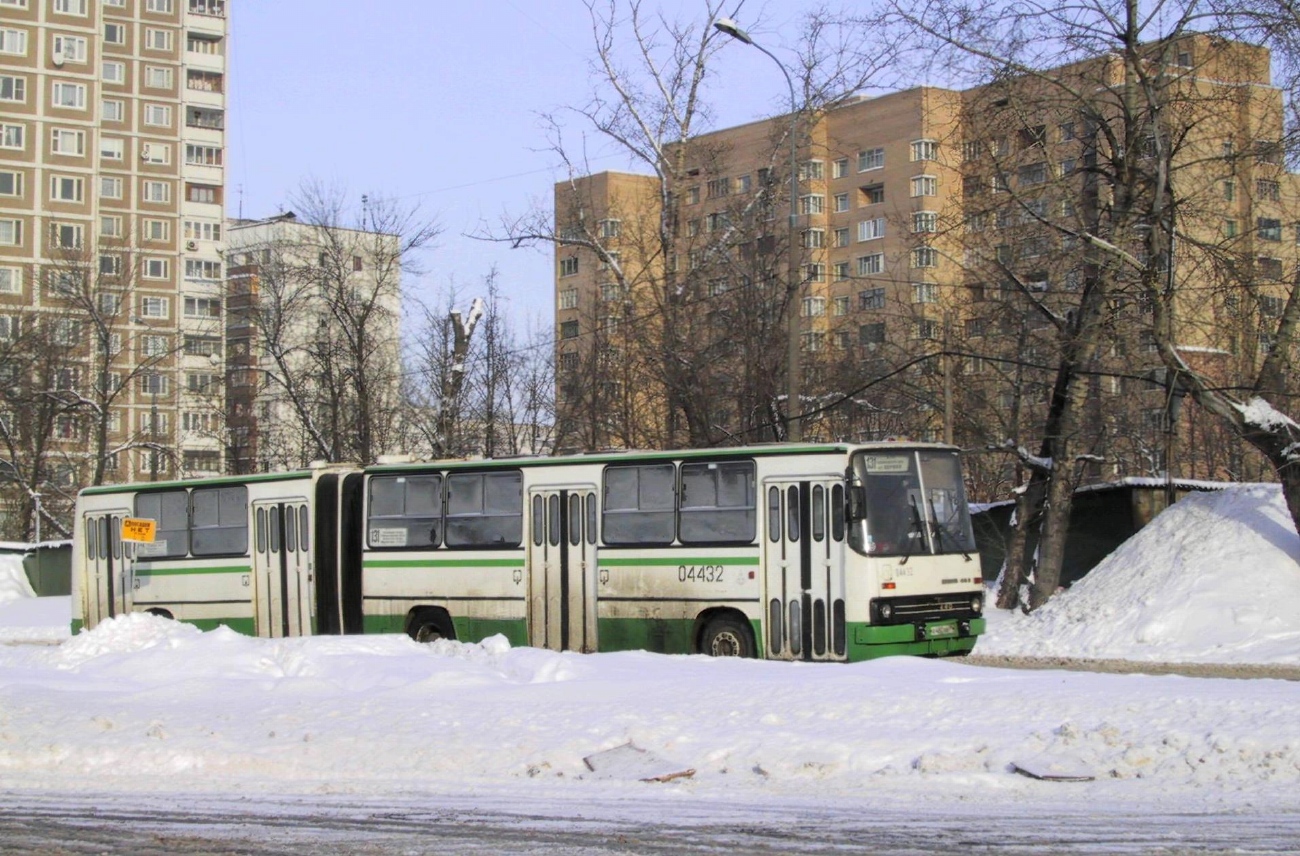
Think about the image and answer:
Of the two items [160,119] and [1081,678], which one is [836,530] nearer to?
[1081,678]

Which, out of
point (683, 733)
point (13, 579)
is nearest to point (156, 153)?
point (13, 579)

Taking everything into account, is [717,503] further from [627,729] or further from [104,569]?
[104,569]

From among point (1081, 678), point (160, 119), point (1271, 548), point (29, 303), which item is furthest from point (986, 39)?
point (160, 119)

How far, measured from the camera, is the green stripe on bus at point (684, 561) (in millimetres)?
18719

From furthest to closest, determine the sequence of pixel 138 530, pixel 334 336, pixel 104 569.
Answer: pixel 334 336 < pixel 104 569 < pixel 138 530

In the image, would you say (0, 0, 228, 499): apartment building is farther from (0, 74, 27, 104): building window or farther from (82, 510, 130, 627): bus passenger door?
(82, 510, 130, 627): bus passenger door

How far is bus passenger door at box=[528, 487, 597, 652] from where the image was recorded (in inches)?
795

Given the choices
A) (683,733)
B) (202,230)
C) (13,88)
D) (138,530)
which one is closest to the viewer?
(683,733)

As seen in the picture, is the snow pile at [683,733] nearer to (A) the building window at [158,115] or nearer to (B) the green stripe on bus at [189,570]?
(B) the green stripe on bus at [189,570]

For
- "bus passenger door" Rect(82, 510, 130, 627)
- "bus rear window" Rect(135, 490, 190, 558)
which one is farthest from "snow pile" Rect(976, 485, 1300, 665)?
"bus passenger door" Rect(82, 510, 130, 627)

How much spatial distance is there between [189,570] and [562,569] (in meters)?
7.70

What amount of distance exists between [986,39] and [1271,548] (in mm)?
8113

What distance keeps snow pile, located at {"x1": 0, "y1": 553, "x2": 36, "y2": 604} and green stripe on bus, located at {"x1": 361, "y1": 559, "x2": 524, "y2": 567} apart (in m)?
29.7

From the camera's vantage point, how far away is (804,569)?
18.3m
